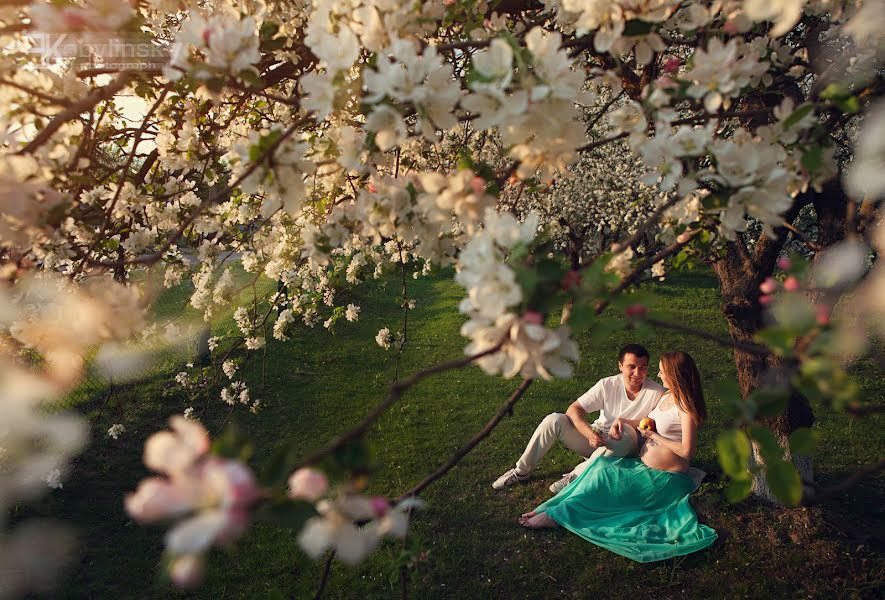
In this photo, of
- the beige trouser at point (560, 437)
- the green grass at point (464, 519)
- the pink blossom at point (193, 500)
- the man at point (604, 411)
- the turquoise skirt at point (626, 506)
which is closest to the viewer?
the pink blossom at point (193, 500)

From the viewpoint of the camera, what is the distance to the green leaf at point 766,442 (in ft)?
3.14

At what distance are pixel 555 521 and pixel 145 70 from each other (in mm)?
3397

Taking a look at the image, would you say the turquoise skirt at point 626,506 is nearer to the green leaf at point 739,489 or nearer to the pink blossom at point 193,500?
the green leaf at point 739,489

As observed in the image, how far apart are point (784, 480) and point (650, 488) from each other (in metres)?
3.02

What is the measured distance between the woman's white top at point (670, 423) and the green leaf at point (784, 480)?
9.67ft

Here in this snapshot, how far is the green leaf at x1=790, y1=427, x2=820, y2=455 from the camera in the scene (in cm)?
100

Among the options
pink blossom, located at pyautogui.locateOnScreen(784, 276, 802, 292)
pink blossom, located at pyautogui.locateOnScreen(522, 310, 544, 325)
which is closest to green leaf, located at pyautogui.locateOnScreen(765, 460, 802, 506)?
pink blossom, located at pyautogui.locateOnScreen(784, 276, 802, 292)

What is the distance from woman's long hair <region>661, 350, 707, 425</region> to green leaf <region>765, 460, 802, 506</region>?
2.79 m

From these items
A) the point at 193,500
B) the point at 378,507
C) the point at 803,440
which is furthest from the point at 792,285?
the point at 193,500

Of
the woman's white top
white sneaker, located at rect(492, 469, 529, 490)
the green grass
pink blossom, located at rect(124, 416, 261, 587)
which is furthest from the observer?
white sneaker, located at rect(492, 469, 529, 490)

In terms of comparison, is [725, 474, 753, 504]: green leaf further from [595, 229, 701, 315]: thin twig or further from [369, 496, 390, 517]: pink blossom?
[369, 496, 390, 517]: pink blossom

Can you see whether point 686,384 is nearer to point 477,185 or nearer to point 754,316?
point 754,316

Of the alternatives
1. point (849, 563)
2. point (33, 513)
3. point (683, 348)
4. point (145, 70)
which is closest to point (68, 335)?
point (145, 70)

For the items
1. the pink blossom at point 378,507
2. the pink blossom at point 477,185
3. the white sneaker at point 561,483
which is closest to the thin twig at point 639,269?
the pink blossom at point 477,185
